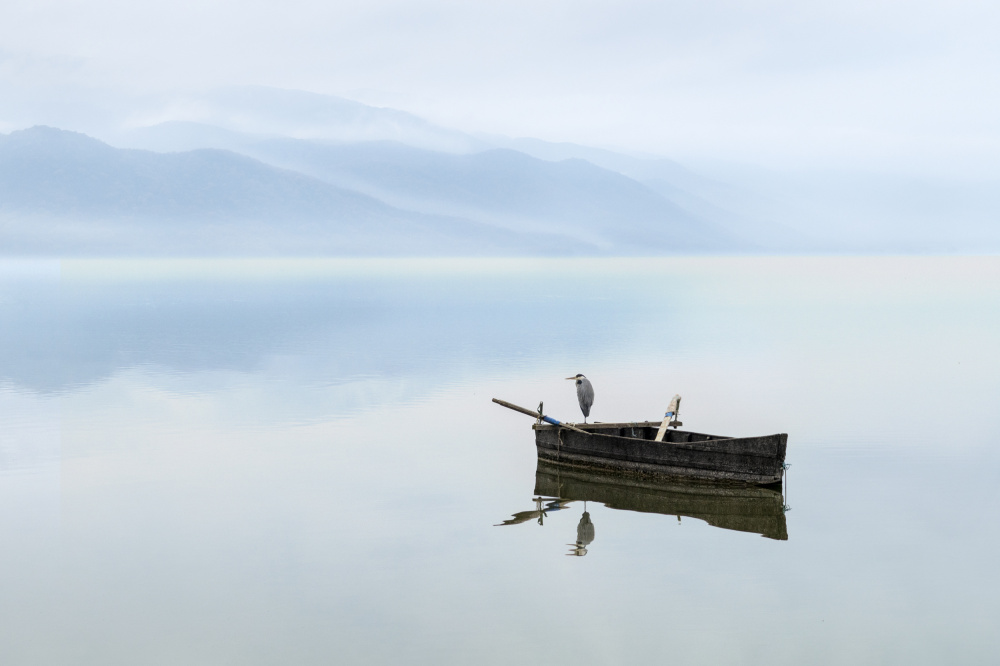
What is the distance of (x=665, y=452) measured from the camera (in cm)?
2256

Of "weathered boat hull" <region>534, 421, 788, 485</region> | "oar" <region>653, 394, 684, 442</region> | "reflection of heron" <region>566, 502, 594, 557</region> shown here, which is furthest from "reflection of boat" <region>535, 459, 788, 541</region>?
"oar" <region>653, 394, 684, 442</region>

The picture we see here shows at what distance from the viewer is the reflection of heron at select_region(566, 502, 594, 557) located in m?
18.6

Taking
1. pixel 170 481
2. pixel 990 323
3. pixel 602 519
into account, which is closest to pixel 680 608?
pixel 602 519

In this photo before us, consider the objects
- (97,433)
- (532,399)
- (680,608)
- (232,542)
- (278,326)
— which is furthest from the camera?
(278,326)

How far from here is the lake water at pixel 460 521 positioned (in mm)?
14898

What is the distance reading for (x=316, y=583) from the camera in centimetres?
1667

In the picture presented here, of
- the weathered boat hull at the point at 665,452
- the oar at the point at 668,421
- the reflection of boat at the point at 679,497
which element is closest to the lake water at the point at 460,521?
the reflection of boat at the point at 679,497

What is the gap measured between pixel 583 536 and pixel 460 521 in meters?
2.47

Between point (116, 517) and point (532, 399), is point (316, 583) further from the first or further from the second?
point (532, 399)

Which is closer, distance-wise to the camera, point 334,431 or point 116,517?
point 116,517

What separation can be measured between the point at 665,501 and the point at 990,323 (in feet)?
184

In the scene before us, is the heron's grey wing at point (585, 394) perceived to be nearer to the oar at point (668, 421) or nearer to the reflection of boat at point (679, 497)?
the oar at point (668, 421)

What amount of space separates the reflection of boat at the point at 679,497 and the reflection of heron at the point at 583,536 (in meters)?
0.95

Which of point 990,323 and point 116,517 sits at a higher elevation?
point 990,323
